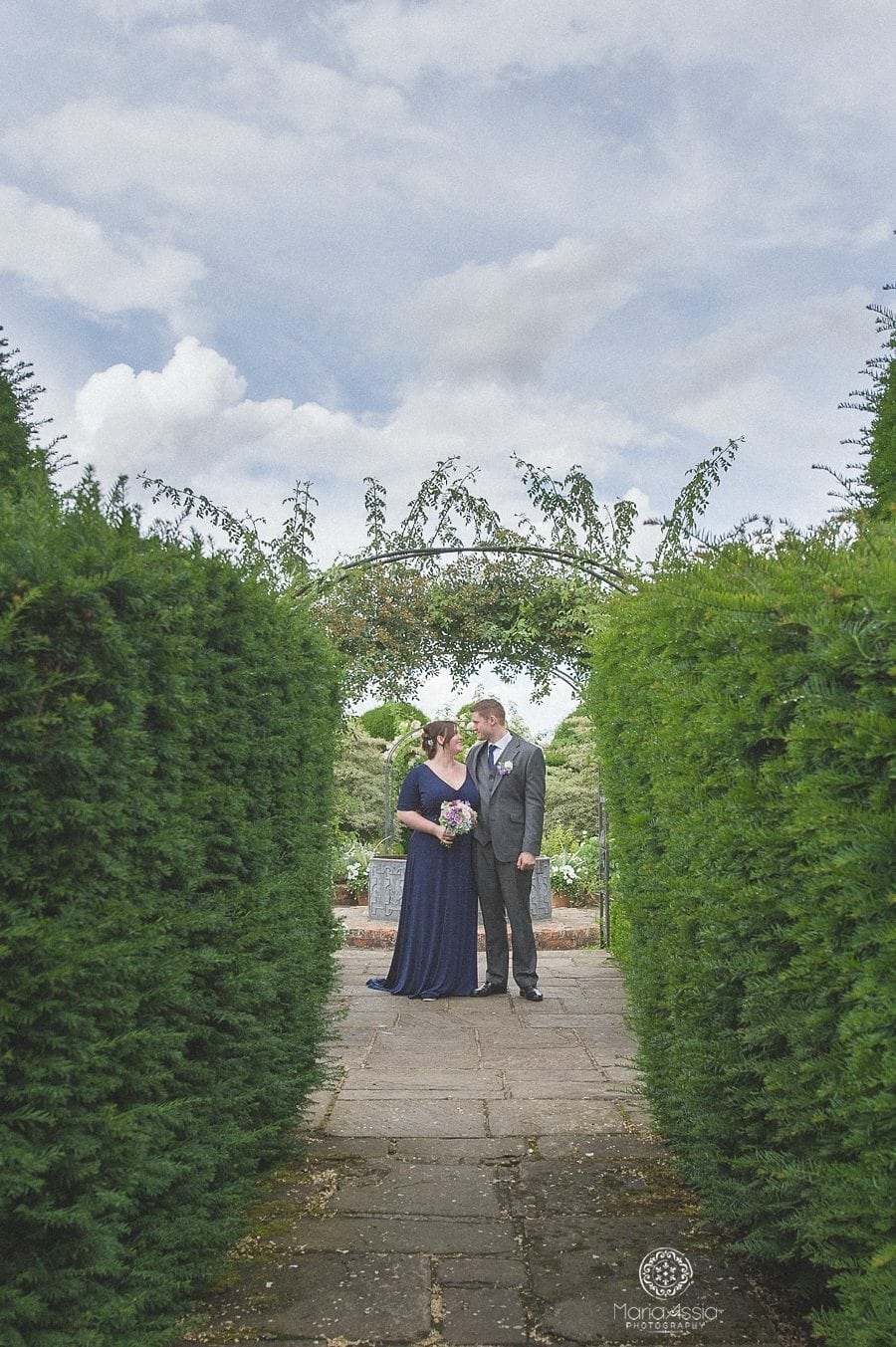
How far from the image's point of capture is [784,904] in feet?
8.43

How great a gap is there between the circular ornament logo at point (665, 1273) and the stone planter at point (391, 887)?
306 inches

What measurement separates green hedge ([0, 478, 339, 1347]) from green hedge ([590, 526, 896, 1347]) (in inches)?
54.2

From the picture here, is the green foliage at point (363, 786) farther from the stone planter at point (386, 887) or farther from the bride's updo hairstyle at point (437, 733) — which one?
the bride's updo hairstyle at point (437, 733)

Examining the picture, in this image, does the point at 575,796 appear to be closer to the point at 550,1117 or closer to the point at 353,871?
the point at 353,871

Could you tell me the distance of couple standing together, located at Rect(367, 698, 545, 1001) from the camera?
7.75 m

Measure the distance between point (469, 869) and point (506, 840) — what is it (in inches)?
16.5

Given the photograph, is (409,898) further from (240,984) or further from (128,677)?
(128,677)

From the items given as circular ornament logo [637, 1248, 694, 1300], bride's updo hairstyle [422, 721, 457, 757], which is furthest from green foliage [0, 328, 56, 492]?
circular ornament logo [637, 1248, 694, 1300]

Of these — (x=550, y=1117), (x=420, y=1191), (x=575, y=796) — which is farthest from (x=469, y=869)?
(x=575, y=796)

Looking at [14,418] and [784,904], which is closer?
[784,904]

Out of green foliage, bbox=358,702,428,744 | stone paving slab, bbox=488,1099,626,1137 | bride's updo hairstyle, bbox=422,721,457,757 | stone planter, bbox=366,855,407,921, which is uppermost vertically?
green foliage, bbox=358,702,428,744

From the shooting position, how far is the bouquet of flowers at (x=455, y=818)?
7.73 meters

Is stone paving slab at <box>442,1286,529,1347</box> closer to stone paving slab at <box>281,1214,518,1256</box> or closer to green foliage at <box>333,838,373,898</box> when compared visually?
stone paving slab at <box>281,1214,518,1256</box>

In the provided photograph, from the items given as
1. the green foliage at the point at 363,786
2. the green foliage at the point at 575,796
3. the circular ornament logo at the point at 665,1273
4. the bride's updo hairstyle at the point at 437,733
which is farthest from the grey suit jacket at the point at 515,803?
the green foliage at the point at 363,786
